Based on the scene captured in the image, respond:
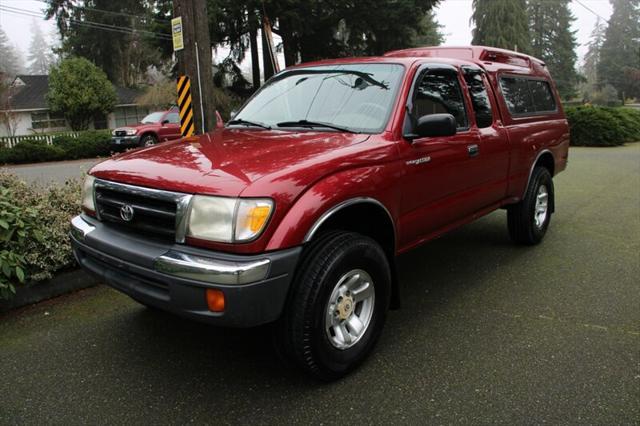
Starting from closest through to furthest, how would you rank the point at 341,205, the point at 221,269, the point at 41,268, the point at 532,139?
1. the point at 221,269
2. the point at 341,205
3. the point at 41,268
4. the point at 532,139

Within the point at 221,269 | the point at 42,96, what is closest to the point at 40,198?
the point at 221,269

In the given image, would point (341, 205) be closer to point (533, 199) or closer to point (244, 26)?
point (533, 199)

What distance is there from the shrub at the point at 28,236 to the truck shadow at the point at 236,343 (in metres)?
0.84

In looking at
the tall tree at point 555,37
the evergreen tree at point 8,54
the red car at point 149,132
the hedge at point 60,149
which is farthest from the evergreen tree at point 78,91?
the evergreen tree at point 8,54

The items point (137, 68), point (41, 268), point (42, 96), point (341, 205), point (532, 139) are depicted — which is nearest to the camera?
point (341, 205)

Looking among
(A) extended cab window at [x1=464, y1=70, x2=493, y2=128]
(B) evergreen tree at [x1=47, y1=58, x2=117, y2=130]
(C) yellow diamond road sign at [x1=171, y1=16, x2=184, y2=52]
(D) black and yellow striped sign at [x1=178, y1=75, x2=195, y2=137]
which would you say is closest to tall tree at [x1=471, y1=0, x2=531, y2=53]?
(B) evergreen tree at [x1=47, y1=58, x2=117, y2=130]

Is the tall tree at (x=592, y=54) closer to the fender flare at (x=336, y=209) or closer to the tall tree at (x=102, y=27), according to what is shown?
the tall tree at (x=102, y=27)

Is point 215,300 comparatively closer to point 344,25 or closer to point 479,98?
point 479,98

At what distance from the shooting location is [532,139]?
5156 mm

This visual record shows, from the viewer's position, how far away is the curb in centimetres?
398

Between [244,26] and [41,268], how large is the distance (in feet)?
68.9

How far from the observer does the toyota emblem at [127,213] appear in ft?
9.30

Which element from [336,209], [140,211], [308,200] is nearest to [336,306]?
[336,209]

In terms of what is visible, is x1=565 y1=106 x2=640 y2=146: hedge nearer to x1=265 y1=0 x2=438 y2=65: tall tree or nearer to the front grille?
x1=265 y1=0 x2=438 y2=65: tall tree
